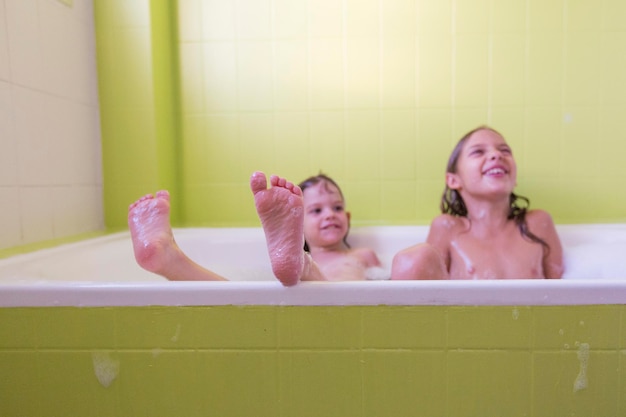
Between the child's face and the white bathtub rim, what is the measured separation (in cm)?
74

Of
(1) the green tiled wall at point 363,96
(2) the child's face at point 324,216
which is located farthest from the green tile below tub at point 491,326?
(1) the green tiled wall at point 363,96

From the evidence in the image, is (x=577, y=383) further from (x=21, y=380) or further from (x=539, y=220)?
(x=21, y=380)

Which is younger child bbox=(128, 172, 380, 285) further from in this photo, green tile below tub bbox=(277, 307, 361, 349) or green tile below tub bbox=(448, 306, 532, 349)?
green tile below tub bbox=(448, 306, 532, 349)

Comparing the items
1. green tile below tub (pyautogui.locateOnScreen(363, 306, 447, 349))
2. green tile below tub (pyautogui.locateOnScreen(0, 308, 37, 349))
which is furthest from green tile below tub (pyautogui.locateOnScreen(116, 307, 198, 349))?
green tile below tub (pyautogui.locateOnScreen(363, 306, 447, 349))

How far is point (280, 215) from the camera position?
0.86 m

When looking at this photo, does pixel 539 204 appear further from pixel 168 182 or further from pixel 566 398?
pixel 168 182

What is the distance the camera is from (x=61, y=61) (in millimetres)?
1516

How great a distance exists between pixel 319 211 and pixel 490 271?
0.53m

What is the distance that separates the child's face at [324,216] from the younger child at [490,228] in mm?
278

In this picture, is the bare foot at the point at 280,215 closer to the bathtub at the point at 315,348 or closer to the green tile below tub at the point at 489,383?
the bathtub at the point at 315,348

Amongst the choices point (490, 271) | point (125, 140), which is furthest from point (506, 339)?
point (125, 140)

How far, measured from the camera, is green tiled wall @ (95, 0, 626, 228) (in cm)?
173

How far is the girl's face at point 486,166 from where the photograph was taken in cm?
138

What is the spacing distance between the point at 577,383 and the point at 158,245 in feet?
2.59
